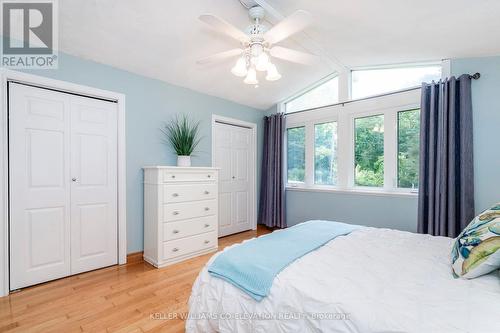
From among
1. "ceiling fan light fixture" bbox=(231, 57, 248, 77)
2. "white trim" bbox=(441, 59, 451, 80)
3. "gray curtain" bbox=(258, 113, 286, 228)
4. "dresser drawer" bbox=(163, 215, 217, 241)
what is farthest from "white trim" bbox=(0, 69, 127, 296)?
"white trim" bbox=(441, 59, 451, 80)

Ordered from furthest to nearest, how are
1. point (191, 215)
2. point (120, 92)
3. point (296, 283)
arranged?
1. point (191, 215)
2. point (120, 92)
3. point (296, 283)

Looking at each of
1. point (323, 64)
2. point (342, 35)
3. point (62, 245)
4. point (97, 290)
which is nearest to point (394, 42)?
point (342, 35)

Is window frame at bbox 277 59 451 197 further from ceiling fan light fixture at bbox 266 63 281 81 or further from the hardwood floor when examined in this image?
the hardwood floor

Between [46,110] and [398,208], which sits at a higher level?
[46,110]

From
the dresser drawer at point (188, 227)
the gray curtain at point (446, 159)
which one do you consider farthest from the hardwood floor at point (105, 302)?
the gray curtain at point (446, 159)

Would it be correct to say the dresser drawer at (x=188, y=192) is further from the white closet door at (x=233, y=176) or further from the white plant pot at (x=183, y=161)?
the white closet door at (x=233, y=176)

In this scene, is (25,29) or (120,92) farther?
(120,92)

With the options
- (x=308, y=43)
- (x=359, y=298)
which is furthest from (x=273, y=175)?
(x=359, y=298)

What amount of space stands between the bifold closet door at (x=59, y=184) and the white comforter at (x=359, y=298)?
1.82m

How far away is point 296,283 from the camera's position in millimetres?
1173

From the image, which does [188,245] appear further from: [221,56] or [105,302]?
[221,56]

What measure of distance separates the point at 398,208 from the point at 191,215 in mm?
2629

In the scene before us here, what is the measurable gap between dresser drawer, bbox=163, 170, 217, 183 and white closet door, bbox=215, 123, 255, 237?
2.10 ft

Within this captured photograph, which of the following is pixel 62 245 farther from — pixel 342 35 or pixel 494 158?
pixel 494 158
